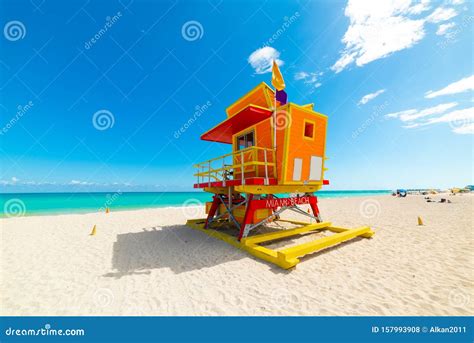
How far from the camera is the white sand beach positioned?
4082mm

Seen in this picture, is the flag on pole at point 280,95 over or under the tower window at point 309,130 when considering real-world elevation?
over

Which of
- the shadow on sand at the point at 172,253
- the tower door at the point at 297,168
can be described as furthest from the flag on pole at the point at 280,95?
the shadow on sand at the point at 172,253

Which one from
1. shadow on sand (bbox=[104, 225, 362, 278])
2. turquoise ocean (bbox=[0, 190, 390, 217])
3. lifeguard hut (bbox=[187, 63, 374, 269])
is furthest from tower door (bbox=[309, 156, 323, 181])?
turquoise ocean (bbox=[0, 190, 390, 217])

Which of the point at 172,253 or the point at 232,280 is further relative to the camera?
the point at 172,253

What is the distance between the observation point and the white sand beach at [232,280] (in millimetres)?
4082

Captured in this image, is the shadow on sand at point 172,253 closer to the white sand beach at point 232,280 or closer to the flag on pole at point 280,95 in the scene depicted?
the white sand beach at point 232,280

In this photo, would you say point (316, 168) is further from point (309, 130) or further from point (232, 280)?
point (232, 280)

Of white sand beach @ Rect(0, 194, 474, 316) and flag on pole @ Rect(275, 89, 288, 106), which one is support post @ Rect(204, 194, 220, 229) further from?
flag on pole @ Rect(275, 89, 288, 106)

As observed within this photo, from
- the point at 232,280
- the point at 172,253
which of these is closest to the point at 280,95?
the point at 232,280

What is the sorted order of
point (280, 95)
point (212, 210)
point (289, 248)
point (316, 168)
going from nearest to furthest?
point (289, 248)
point (280, 95)
point (316, 168)
point (212, 210)

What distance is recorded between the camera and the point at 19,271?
6.11m

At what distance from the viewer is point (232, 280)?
17.4 ft
